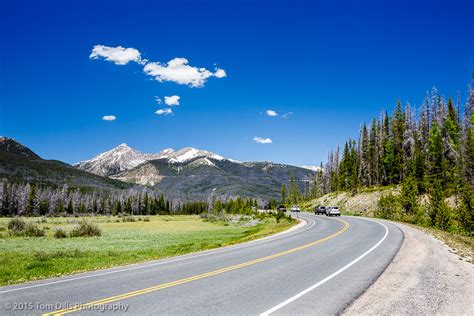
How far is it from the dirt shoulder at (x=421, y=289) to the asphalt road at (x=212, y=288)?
474 millimetres

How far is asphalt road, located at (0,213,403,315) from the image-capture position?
8.01 metres

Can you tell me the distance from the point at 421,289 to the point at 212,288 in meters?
6.31

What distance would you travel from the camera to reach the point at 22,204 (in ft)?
389

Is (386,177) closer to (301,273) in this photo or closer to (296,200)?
(296,200)

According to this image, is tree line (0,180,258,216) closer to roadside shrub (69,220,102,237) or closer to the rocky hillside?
the rocky hillside

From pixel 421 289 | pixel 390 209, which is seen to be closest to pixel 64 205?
pixel 390 209

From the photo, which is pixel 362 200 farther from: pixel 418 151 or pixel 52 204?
pixel 52 204

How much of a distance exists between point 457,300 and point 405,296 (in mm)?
1303

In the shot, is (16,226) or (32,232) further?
(16,226)

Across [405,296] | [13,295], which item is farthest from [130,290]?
[405,296]

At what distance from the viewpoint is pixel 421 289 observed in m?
9.89

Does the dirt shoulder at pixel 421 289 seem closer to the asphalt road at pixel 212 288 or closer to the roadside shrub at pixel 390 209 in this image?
the asphalt road at pixel 212 288

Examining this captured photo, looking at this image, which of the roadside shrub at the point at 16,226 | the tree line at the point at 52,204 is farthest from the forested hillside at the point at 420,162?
the tree line at the point at 52,204

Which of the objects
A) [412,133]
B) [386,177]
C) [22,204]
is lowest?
[22,204]
